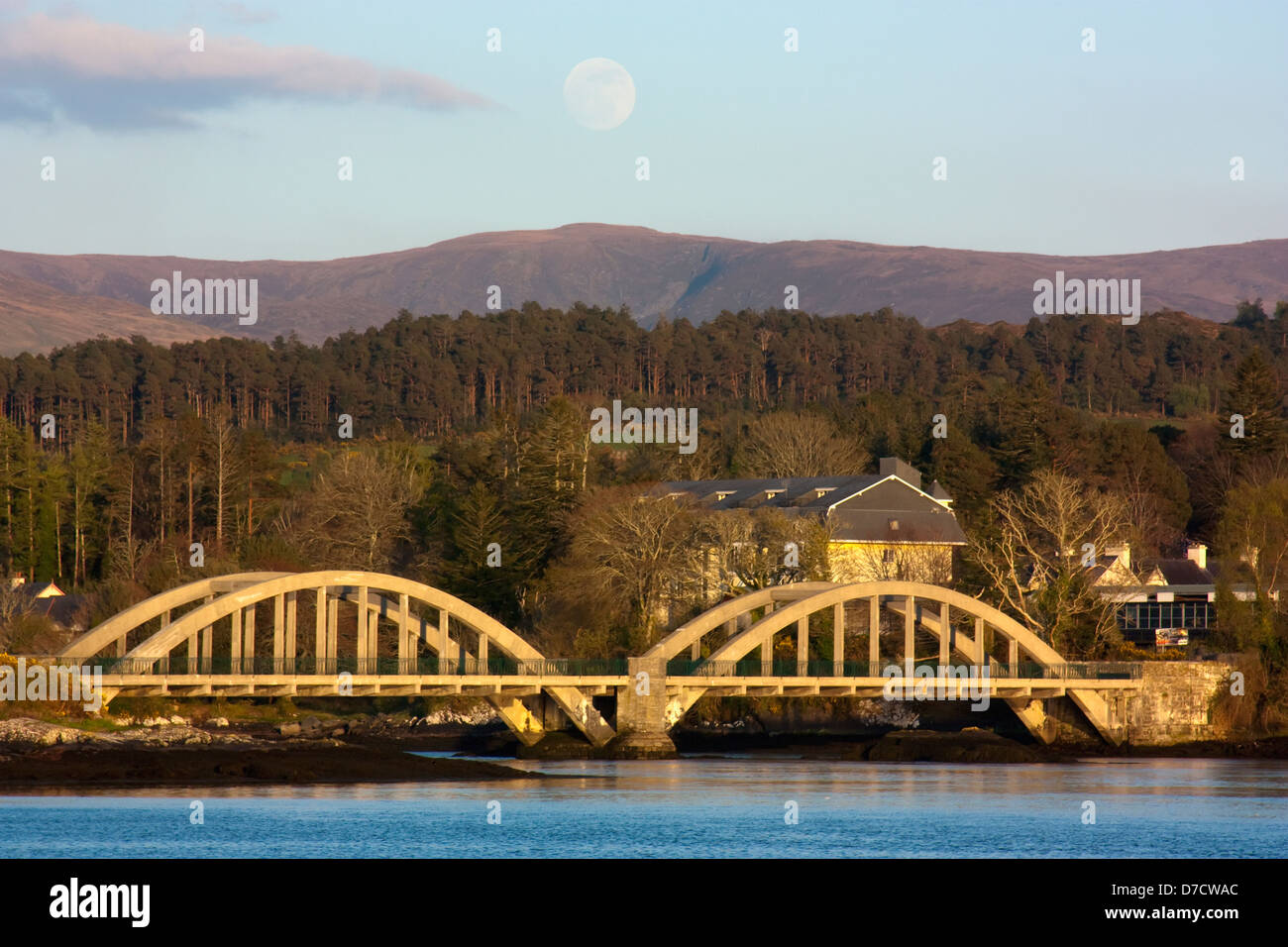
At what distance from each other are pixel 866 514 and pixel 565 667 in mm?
29851

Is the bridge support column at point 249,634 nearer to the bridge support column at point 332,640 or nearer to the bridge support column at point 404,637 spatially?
the bridge support column at point 332,640

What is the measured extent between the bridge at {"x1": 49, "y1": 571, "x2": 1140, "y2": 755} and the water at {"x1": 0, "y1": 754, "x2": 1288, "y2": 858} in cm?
454

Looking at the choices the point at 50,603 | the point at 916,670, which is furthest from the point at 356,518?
the point at 916,670

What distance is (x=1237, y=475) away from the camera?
93562 millimetres

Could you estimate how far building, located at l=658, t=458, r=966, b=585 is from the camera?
75.7 metres

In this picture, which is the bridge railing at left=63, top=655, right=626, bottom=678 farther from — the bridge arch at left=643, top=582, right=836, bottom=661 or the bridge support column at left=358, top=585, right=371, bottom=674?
the bridge arch at left=643, top=582, right=836, bottom=661

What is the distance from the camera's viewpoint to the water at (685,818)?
3288cm

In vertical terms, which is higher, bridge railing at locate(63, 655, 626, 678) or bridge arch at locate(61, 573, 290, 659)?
bridge arch at locate(61, 573, 290, 659)

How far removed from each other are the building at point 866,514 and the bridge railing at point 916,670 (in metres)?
14.1

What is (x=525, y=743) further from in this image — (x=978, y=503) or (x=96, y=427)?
(x=96, y=427)

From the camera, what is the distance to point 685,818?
124 ft

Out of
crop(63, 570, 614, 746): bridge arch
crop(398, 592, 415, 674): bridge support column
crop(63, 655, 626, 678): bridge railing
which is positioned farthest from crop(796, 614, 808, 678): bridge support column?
crop(398, 592, 415, 674): bridge support column

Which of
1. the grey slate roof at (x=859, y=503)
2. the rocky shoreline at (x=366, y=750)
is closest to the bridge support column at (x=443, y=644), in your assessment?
the rocky shoreline at (x=366, y=750)
